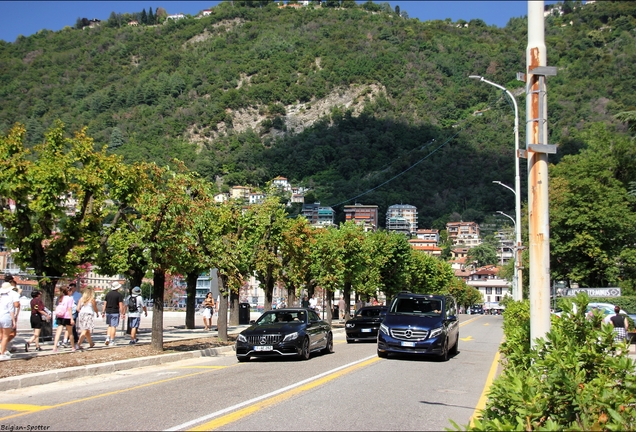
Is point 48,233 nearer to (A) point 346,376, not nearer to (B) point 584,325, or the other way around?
(A) point 346,376

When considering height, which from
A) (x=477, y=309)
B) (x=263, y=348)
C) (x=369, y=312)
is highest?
(x=369, y=312)

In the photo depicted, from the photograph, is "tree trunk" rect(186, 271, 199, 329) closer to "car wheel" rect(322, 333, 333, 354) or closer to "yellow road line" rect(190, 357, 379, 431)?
"car wheel" rect(322, 333, 333, 354)

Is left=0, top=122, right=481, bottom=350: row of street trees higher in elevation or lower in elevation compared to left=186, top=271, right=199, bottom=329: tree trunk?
higher

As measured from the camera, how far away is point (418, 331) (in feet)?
59.6

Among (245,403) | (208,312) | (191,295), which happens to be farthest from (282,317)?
(191,295)

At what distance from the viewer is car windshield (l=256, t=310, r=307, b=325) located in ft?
64.6

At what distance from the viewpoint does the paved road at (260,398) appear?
9023 mm

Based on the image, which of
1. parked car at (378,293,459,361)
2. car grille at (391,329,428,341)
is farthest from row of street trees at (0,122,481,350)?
car grille at (391,329,428,341)

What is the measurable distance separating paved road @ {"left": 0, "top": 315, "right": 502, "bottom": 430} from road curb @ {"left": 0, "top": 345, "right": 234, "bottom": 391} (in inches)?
11.7

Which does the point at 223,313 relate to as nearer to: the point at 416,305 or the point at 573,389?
the point at 416,305

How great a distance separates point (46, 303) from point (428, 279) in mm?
61264

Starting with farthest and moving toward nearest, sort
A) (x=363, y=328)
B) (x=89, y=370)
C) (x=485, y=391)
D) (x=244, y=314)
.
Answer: (x=244, y=314)
(x=363, y=328)
(x=89, y=370)
(x=485, y=391)

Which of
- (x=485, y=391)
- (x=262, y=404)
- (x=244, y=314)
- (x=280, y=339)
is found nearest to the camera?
(x=262, y=404)

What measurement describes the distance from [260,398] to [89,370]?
19.9 ft
